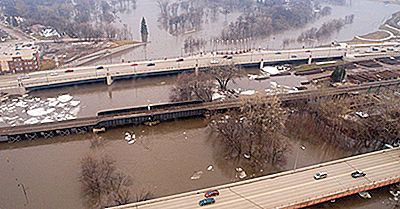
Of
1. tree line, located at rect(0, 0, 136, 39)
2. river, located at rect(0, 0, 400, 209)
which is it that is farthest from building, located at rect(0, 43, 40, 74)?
tree line, located at rect(0, 0, 136, 39)

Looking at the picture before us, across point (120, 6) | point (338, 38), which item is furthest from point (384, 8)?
point (120, 6)

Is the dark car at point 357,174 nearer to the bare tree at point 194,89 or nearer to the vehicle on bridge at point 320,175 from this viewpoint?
the vehicle on bridge at point 320,175

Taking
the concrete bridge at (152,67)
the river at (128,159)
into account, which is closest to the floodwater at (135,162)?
the river at (128,159)

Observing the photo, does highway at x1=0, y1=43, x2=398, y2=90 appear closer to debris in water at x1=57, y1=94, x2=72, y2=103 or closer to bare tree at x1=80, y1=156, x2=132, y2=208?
debris in water at x1=57, y1=94, x2=72, y2=103

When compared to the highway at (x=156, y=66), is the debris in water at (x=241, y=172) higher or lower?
lower

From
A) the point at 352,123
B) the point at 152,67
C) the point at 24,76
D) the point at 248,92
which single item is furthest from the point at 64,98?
the point at 352,123
